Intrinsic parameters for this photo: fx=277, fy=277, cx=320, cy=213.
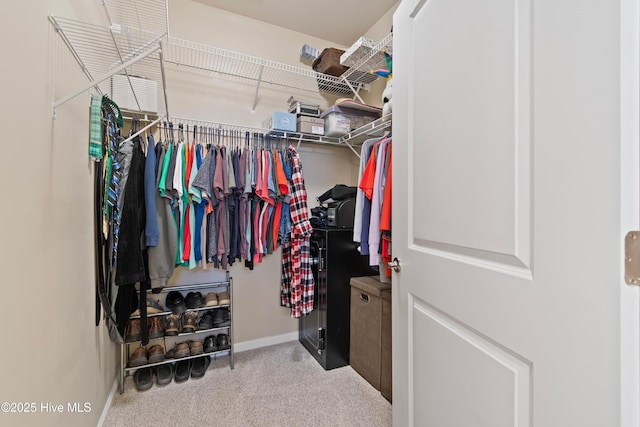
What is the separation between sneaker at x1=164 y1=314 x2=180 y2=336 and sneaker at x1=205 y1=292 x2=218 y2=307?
→ 0.82 feet

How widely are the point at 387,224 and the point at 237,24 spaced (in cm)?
207

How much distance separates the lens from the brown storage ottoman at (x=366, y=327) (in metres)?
1.76

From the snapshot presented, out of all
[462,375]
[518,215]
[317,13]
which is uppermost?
[317,13]

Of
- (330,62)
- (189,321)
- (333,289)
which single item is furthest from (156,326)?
(330,62)

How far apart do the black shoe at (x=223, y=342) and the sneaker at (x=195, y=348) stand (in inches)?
4.8

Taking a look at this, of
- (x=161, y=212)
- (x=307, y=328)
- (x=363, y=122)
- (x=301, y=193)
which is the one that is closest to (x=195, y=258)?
(x=161, y=212)

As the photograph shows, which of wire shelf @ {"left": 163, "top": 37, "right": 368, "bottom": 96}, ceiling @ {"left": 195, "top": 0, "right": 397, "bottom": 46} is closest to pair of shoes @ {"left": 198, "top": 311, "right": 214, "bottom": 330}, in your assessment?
wire shelf @ {"left": 163, "top": 37, "right": 368, "bottom": 96}

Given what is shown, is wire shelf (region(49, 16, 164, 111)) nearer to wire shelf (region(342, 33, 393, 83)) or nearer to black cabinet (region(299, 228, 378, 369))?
wire shelf (region(342, 33, 393, 83))

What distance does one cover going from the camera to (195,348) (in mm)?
2004

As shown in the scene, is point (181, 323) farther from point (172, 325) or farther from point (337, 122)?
point (337, 122)

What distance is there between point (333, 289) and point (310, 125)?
127 cm

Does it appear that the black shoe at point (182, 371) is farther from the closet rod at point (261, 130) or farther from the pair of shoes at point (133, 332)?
the closet rod at point (261, 130)

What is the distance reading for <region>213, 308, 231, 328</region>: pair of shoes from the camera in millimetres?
2035

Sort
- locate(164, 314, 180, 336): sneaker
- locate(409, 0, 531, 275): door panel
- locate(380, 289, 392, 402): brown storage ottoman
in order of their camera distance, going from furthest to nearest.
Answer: locate(164, 314, 180, 336): sneaker → locate(380, 289, 392, 402): brown storage ottoman → locate(409, 0, 531, 275): door panel
